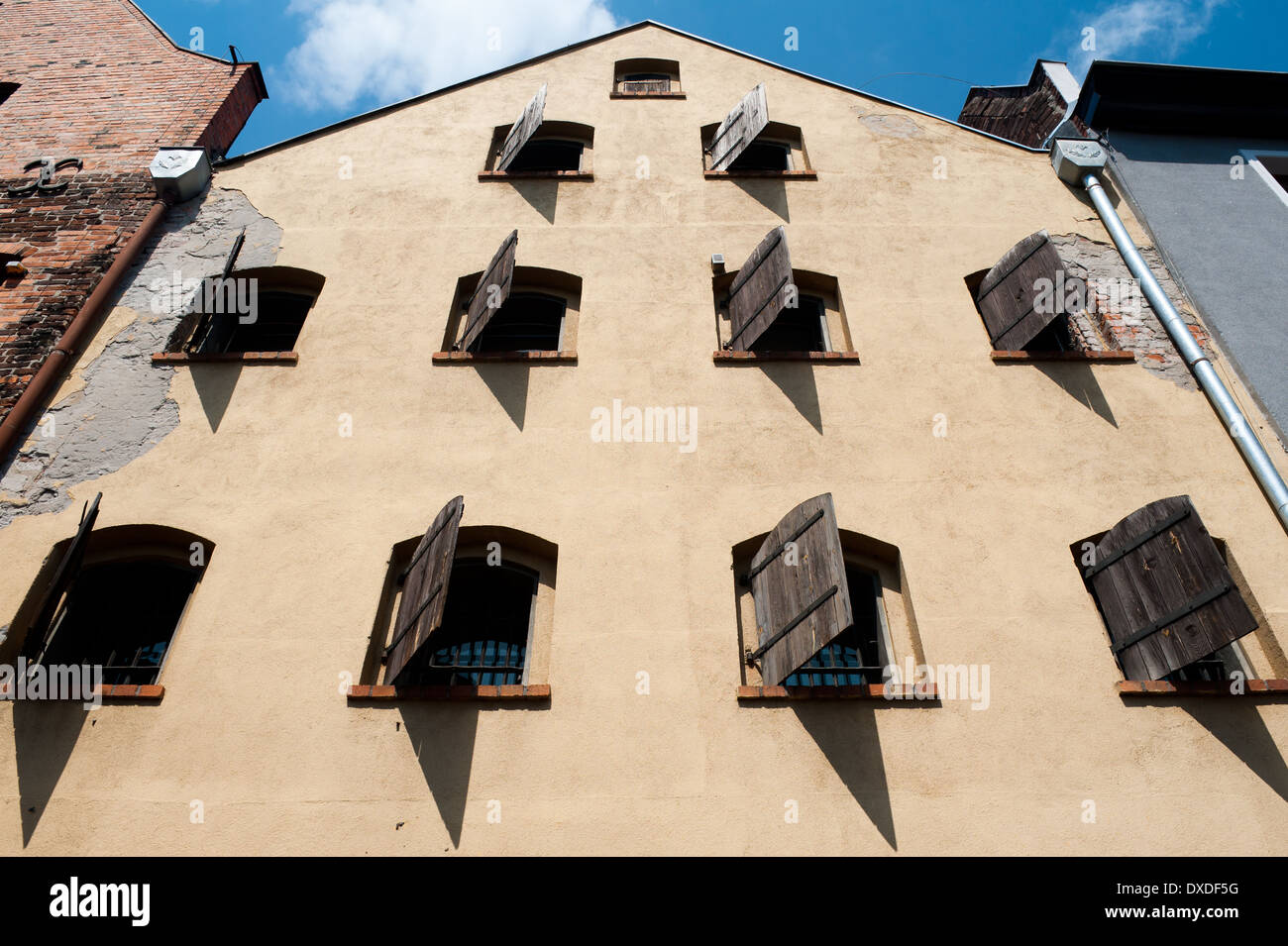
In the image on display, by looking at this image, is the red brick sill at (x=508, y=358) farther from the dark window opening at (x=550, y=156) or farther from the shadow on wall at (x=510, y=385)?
the dark window opening at (x=550, y=156)

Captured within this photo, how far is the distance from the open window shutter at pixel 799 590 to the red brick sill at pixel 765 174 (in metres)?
5.76

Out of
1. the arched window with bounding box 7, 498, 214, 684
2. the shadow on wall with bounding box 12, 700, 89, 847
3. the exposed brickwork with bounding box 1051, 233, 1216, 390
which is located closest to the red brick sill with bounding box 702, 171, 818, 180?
the exposed brickwork with bounding box 1051, 233, 1216, 390

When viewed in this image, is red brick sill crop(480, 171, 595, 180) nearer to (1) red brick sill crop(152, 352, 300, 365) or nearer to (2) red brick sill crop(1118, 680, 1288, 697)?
(1) red brick sill crop(152, 352, 300, 365)

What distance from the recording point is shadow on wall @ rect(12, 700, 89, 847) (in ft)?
19.6

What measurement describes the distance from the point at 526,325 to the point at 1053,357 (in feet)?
17.5

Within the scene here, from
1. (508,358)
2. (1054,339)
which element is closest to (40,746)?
(508,358)

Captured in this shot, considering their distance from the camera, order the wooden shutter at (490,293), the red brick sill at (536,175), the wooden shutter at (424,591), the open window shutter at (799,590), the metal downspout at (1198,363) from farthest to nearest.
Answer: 1. the red brick sill at (536,175)
2. the wooden shutter at (490,293)
3. the metal downspout at (1198,363)
4. the wooden shutter at (424,591)
5. the open window shutter at (799,590)

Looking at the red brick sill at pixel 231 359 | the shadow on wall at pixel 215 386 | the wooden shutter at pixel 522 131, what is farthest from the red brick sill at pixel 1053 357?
the shadow on wall at pixel 215 386

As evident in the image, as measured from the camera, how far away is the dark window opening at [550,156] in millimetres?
12648

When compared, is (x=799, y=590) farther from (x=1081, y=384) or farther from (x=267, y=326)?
(x=267, y=326)

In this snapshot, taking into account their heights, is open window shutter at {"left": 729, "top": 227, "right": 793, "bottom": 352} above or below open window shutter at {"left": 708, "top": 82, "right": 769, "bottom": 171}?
below

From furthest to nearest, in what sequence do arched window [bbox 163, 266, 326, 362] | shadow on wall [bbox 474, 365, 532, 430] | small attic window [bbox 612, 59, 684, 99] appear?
small attic window [bbox 612, 59, 684, 99] → arched window [bbox 163, 266, 326, 362] → shadow on wall [bbox 474, 365, 532, 430]

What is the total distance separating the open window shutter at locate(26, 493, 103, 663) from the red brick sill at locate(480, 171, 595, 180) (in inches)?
249
